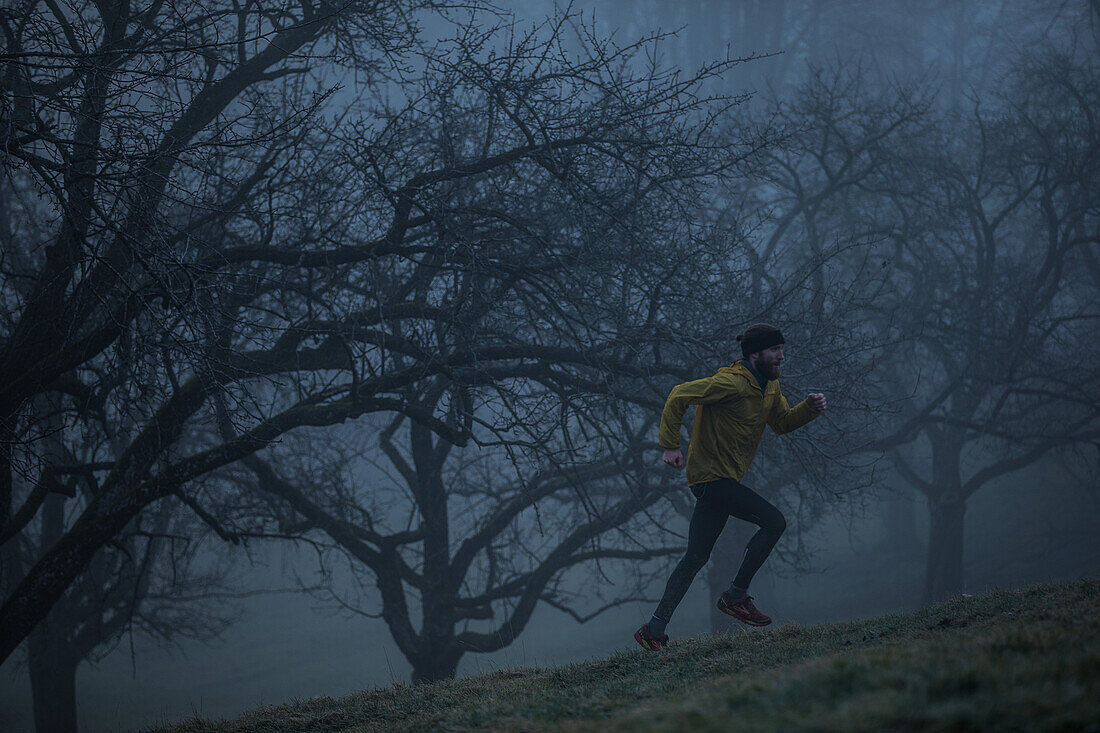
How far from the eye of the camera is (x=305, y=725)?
5.36 metres

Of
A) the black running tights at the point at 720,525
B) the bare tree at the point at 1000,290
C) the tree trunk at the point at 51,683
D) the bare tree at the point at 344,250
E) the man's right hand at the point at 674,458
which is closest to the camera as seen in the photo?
the man's right hand at the point at 674,458

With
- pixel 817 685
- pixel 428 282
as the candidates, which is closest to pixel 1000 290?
pixel 428 282

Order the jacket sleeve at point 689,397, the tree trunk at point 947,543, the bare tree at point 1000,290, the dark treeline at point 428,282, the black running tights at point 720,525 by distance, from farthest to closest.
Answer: the tree trunk at point 947,543 < the bare tree at point 1000,290 < the dark treeline at point 428,282 < the black running tights at point 720,525 < the jacket sleeve at point 689,397

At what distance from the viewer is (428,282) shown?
996 centimetres

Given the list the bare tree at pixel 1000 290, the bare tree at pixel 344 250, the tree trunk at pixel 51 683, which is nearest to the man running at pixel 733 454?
the bare tree at pixel 344 250

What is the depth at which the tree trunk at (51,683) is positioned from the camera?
12984 millimetres

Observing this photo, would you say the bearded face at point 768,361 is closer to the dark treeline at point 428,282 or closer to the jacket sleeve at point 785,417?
the jacket sleeve at point 785,417

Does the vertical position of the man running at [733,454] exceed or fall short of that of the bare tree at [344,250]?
it falls short

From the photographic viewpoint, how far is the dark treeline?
23.8ft

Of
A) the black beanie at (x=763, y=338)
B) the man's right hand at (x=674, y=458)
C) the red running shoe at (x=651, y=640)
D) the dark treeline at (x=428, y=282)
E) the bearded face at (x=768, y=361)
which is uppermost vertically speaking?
the dark treeline at (x=428, y=282)

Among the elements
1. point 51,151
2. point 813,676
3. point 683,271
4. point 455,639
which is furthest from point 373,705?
point 455,639

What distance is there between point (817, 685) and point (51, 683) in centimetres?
1343

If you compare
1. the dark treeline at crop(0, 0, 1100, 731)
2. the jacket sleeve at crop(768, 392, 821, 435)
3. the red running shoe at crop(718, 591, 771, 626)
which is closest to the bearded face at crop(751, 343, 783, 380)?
the jacket sleeve at crop(768, 392, 821, 435)

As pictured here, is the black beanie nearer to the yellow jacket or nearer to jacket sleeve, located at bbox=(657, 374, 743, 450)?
the yellow jacket
